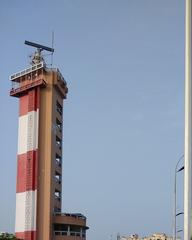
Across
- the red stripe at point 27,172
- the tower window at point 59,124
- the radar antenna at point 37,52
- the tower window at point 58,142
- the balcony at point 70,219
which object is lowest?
the balcony at point 70,219

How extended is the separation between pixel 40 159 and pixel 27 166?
1955 millimetres

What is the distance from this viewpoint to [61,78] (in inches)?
3551

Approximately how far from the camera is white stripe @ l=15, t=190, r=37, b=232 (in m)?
79.6

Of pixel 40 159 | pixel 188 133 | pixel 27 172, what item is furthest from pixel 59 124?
pixel 188 133

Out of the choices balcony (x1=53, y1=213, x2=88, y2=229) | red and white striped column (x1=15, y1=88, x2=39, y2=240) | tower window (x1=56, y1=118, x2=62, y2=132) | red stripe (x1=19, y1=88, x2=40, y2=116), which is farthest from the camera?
tower window (x1=56, y1=118, x2=62, y2=132)

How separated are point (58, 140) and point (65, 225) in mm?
12417

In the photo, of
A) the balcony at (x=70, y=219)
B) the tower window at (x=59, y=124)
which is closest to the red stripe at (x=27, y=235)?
the balcony at (x=70, y=219)

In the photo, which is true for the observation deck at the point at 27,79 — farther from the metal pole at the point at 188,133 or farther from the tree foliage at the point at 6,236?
the metal pole at the point at 188,133

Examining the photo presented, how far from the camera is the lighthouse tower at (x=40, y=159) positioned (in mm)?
80375

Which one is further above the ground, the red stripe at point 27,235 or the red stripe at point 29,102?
the red stripe at point 29,102

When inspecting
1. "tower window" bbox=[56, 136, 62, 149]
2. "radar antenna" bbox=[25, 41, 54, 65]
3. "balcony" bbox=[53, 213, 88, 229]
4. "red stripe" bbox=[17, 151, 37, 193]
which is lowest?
"balcony" bbox=[53, 213, 88, 229]

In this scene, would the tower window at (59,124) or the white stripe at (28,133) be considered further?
the tower window at (59,124)

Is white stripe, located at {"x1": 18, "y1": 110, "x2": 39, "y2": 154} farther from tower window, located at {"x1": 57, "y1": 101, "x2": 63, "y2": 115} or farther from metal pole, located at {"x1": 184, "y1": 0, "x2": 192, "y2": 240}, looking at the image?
metal pole, located at {"x1": 184, "y1": 0, "x2": 192, "y2": 240}

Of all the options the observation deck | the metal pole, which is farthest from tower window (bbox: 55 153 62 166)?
the metal pole
